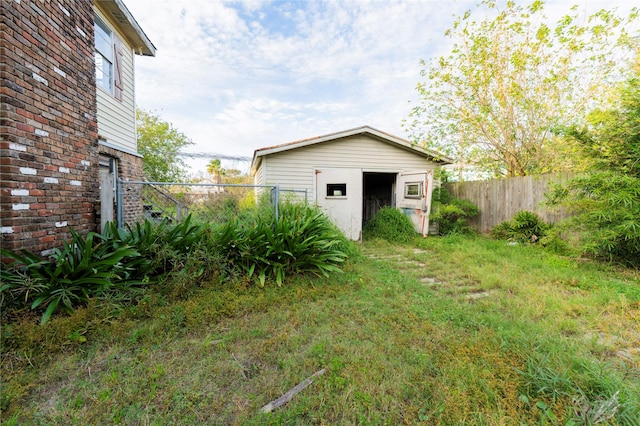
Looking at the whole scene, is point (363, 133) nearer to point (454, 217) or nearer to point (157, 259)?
point (454, 217)

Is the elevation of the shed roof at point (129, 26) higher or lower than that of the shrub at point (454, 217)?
higher

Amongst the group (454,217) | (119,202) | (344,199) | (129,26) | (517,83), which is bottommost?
(454,217)

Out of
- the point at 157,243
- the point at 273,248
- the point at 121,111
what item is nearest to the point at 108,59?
the point at 121,111

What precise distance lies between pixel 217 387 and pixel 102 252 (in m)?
2.21

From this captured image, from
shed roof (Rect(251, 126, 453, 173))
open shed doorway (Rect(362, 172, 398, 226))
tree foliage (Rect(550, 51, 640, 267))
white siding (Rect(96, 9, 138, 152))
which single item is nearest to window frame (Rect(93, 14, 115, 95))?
white siding (Rect(96, 9, 138, 152))

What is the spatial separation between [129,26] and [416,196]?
333 inches

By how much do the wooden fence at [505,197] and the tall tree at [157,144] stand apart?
14.5 m

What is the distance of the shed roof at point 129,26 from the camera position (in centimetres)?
498

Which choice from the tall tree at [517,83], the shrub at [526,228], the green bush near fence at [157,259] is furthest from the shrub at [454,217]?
the green bush near fence at [157,259]

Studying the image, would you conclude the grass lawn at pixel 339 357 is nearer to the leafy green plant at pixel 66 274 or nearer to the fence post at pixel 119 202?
the leafy green plant at pixel 66 274

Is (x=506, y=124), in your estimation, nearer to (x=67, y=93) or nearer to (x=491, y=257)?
(x=491, y=257)

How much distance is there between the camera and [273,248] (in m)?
3.32

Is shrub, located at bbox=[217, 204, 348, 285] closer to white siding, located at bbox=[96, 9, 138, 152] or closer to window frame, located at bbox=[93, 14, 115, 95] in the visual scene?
white siding, located at bbox=[96, 9, 138, 152]

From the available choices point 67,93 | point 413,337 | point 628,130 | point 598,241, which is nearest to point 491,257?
point 598,241
